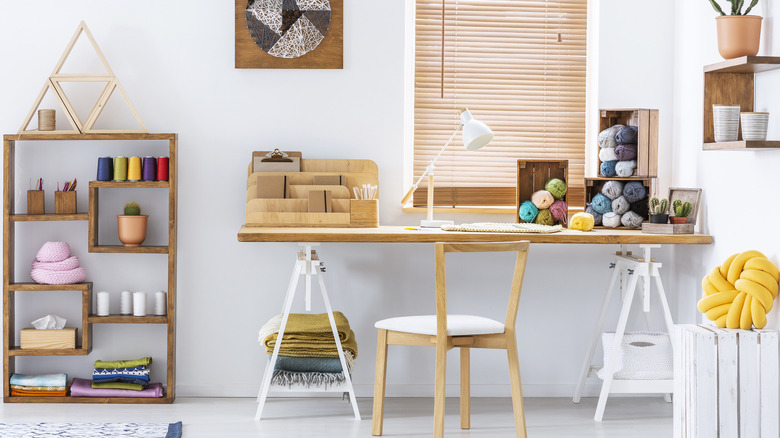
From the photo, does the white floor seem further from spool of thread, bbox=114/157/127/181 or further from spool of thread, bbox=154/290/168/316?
spool of thread, bbox=114/157/127/181

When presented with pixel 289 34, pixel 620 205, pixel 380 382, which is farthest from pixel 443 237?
pixel 289 34

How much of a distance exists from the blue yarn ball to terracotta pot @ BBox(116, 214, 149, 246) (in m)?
1.97

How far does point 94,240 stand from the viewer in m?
3.43

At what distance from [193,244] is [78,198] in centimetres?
54

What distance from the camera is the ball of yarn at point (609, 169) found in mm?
3441

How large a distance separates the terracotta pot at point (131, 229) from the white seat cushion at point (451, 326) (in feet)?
3.88

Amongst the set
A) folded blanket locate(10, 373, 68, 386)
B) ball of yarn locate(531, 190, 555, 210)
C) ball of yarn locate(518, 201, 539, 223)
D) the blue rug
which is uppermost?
ball of yarn locate(531, 190, 555, 210)

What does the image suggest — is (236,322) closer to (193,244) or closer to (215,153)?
(193,244)

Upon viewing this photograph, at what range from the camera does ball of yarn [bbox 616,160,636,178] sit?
134 inches

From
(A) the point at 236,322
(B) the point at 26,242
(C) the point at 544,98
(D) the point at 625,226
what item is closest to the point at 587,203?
(D) the point at 625,226

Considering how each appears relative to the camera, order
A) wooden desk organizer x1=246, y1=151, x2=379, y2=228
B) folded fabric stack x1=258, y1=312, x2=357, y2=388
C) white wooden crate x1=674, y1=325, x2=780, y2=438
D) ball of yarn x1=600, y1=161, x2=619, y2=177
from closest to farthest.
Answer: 1. white wooden crate x1=674, y1=325, x2=780, y2=438
2. folded fabric stack x1=258, y1=312, x2=357, y2=388
3. wooden desk organizer x1=246, y1=151, x2=379, y2=228
4. ball of yarn x1=600, y1=161, x2=619, y2=177

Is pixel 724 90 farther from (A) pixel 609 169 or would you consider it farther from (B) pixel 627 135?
(A) pixel 609 169

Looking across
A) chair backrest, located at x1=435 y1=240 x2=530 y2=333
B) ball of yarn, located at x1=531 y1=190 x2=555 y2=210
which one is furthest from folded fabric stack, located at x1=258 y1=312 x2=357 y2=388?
ball of yarn, located at x1=531 y1=190 x2=555 y2=210

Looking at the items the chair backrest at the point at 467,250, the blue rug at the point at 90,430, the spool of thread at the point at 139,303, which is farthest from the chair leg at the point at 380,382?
the spool of thread at the point at 139,303
